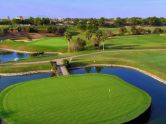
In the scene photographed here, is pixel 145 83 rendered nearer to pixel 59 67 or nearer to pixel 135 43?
pixel 59 67

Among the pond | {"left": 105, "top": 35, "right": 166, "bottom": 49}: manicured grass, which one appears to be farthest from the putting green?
{"left": 105, "top": 35, "right": 166, "bottom": 49}: manicured grass

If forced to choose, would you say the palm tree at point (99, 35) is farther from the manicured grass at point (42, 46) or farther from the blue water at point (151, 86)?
the blue water at point (151, 86)

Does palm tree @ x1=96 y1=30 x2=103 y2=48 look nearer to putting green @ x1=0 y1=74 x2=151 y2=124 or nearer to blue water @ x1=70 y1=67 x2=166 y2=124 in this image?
blue water @ x1=70 y1=67 x2=166 y2=124

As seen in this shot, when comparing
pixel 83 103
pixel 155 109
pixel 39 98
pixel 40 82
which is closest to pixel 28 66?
pixel 40 82

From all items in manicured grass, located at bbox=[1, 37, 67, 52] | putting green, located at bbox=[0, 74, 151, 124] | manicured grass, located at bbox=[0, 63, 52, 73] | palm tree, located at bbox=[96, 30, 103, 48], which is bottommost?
manicured grass, located at bbox=[1, 37, 67, 52]

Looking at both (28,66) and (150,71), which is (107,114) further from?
(28,66)

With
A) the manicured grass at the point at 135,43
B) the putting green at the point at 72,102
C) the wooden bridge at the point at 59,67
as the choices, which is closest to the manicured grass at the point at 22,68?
the wooden bridge at the point at 59,67

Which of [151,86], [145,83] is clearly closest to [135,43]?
[145,83]
